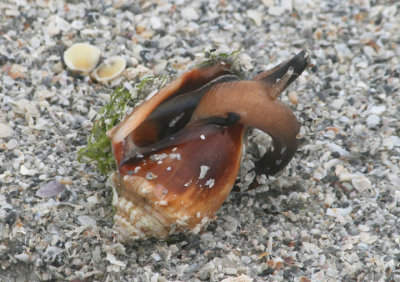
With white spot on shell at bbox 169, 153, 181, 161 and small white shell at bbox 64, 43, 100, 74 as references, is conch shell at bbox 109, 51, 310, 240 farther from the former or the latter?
small white shell at bbox 64, 43, 100, 74

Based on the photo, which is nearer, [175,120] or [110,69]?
[175,120]

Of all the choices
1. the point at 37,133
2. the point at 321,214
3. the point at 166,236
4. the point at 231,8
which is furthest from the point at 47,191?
the point at 231,8

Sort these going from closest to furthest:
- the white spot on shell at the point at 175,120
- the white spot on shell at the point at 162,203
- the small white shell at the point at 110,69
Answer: the white spot on shell at the point at 162,203
the white spot on shell at the point at 175,120
the small white shell at the point at 110,69

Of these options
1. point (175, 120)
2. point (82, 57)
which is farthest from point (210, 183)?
point (82, 57)

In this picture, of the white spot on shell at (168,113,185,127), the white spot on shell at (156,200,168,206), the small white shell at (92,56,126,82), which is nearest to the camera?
the white spot on shell at (156,200,168,206)

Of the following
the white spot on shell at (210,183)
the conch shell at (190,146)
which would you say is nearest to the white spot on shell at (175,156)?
the conch shell at (190,146)

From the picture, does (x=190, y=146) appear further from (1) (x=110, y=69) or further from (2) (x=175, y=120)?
(1) (x=110, y=69)

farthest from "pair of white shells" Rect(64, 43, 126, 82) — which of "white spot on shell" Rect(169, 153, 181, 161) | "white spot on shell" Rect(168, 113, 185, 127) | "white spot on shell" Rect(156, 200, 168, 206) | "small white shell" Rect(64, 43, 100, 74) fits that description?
"white spot on shell" Rect(156, 200, 168, 206)

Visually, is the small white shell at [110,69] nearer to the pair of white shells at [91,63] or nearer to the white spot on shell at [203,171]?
the pair of white shells at [91,63]

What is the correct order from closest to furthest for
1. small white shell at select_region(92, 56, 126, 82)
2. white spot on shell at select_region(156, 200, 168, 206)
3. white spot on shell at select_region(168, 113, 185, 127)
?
white spot on shell at select_region(156, 200, 168, 206), white spot on shell at select_region(168, 113, 185, 127), small white shell at select_region(92, 56, 126, 82)
